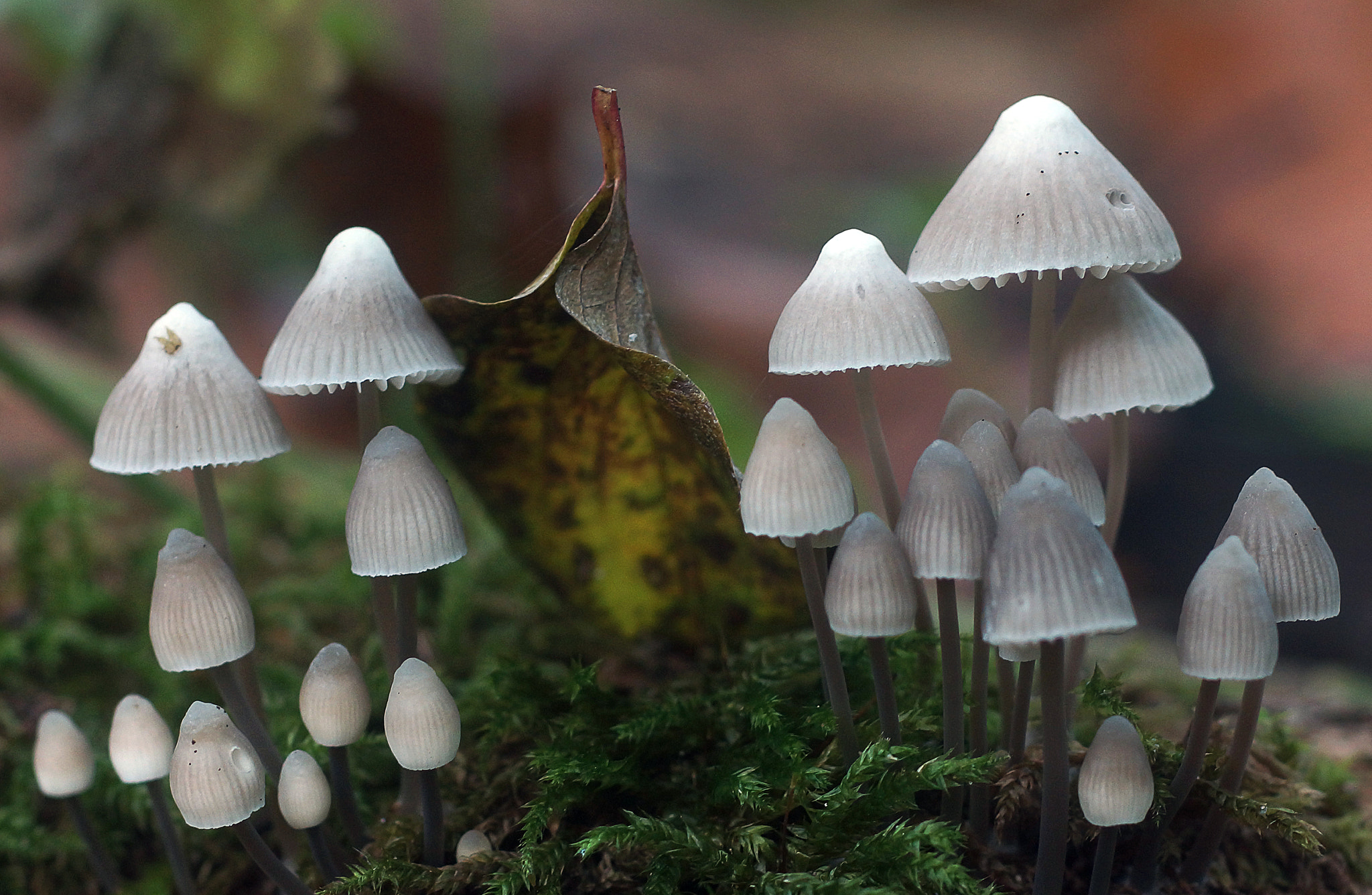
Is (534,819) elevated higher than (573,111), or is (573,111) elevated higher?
(573,111)

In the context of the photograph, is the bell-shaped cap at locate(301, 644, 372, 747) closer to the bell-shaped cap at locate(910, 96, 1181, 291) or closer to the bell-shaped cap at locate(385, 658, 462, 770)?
the bell-shaped cap at locate(385, 658, 462, 770)

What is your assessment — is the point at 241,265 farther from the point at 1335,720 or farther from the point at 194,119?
the point at 1335,720

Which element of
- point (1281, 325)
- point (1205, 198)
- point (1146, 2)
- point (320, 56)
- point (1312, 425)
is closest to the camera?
point (320, 56)

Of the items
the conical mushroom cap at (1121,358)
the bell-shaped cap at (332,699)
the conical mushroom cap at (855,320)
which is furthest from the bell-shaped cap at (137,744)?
the conical mushroom cap at (1121,358)

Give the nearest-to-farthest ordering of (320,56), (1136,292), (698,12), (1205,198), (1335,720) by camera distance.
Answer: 1. (1136,292)
2. (1335,720)
3. (320,56)
4. (1205,198)
5. (698,12)

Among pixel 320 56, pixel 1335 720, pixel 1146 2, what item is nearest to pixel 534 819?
pixel 1335 720

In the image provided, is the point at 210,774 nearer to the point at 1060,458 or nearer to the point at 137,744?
the point at 137,744

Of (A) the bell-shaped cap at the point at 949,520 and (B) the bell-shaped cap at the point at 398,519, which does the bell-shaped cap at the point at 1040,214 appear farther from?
(B) the bell-shaped cap at the point at 398,519
